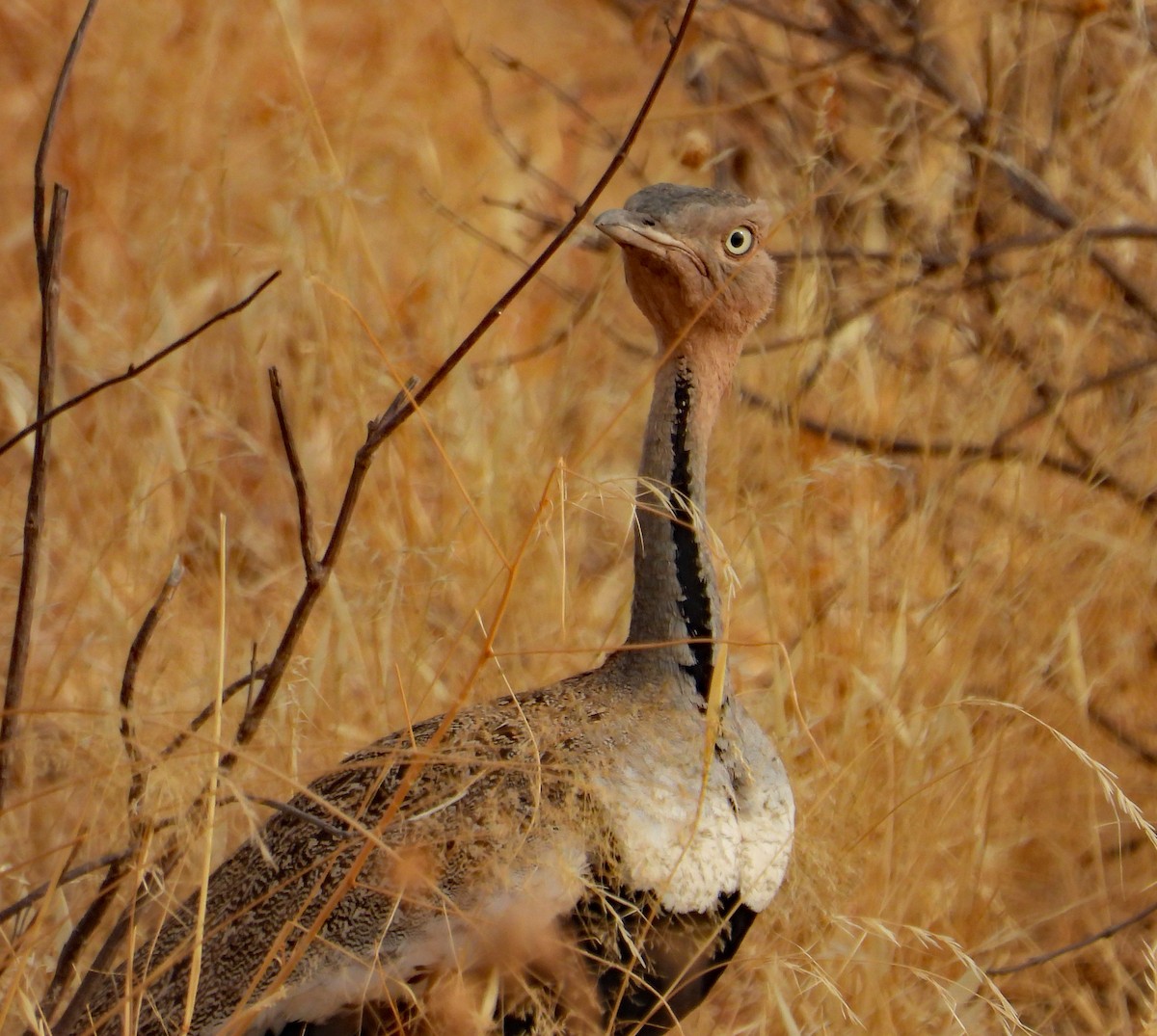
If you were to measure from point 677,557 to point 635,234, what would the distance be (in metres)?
0.43

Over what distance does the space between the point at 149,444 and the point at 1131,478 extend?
2082 millimetres

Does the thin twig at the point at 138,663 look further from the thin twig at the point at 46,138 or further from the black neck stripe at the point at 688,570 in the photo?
the black neck stripe at the point at 688,570

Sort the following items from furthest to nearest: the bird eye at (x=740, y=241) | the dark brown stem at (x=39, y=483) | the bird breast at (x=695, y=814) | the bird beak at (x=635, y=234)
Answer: the bird eye at (x=740, y=241), the bird beak at (x=635, y=234), the bird breast at (x=695, y=814), the dark brown stem at (x=39, y=483)

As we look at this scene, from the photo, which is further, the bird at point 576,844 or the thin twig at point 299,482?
the bird at point 576,844

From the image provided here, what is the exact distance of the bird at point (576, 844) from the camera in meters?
Answer: 1.95

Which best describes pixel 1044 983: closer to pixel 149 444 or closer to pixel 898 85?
pixel 898 85

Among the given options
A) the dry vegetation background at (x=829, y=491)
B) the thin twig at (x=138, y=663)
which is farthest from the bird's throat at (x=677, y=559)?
the thin twig at (x=138, y=663)

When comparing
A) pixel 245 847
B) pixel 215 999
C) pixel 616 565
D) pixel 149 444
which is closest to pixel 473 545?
pixel 616 565

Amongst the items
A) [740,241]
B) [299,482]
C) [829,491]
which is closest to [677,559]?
[740,241]

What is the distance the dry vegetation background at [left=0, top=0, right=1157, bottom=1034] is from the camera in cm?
301

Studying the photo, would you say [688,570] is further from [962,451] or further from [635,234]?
[962,451]

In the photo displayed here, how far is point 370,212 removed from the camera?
534cm

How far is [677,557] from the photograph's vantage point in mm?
2277

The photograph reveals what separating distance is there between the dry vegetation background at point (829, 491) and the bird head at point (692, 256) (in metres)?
0.45
